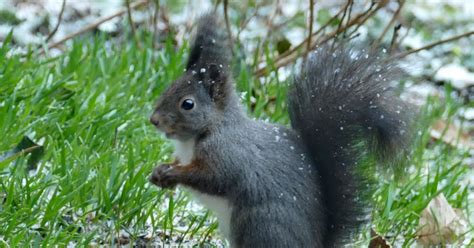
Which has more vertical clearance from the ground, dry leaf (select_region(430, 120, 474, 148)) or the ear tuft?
dry leaf (select_region(430, 120, 474, 148))

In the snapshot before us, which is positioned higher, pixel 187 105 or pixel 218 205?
pixel 187 105

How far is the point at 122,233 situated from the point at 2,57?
1077 millimetres

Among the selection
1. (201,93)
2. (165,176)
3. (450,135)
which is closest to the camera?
(165,176)

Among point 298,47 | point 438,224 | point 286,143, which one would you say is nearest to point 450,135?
point 298,47

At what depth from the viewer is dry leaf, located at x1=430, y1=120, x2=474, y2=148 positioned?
4.11 metres

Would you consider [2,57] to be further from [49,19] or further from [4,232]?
[49,19]

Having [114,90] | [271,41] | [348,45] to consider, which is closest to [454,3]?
[271,41]

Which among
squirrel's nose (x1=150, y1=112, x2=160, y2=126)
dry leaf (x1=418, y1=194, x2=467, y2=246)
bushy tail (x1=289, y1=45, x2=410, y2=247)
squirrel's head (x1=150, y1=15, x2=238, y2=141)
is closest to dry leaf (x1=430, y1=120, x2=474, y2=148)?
dry leaf (x1=418, y1=194, x2=467, y2=246)

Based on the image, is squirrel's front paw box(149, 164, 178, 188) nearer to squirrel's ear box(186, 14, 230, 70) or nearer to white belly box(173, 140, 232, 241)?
white belly box(173, 140, 232, 241)

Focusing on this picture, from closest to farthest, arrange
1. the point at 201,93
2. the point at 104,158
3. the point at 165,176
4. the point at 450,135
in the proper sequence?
the point at 165,176
the point at 201,93
the point at 104,158
the point at 450,135

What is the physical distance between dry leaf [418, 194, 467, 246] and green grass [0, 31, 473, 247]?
0.12 ft

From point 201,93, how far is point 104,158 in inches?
22.4

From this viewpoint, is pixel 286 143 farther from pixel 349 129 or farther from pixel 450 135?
pixel 450 135

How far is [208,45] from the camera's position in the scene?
2.48 metres
